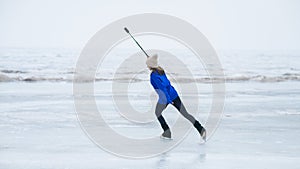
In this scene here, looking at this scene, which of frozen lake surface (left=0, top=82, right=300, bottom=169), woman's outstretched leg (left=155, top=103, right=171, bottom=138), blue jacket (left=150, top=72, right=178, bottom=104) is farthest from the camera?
woman's outstretched leg (left=155, top=103, right=171, bottom=138)

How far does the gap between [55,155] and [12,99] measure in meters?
7.31

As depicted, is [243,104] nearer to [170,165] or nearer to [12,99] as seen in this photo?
[12,99]

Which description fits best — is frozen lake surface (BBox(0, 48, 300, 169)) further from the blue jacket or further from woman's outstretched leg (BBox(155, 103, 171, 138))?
the blue jacket

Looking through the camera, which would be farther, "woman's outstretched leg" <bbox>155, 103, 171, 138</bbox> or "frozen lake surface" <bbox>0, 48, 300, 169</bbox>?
"woman's outstretched leg" <bbox>155, 103, 171, 138</bbox>

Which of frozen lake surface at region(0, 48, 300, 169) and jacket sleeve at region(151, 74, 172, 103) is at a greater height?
jacket sleeve at region(151, 74, 172, 103)

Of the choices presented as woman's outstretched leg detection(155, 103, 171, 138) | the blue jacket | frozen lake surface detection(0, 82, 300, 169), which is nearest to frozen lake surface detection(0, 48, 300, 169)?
frozen lake surface detection(0, 82, 300, 169)

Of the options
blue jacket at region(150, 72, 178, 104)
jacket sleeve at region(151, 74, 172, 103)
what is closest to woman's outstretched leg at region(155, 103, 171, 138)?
blue jacket at region(150, 72, 178, 104)

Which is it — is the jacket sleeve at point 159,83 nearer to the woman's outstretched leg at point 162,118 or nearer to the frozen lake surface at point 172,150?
the woman's outstretched leg at point 162,118

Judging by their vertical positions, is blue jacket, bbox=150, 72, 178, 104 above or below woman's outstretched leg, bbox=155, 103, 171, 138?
above

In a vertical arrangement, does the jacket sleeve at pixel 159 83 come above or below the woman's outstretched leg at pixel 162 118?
above

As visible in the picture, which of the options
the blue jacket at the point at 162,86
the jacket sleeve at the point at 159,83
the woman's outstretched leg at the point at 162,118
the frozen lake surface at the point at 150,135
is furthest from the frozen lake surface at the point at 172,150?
the jacket sleeve at the point at 159,83

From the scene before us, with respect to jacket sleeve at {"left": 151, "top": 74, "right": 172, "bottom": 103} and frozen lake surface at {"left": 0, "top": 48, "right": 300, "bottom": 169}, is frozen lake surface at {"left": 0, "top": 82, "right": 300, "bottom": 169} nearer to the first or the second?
frozen lake surface at {"left": 0, "top": 48, "right": 300, "bottom": 169}

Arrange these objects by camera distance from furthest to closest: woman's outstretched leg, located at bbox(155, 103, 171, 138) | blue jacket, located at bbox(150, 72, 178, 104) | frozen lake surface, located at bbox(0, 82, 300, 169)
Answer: woman's outstretched leg, located at bbox(155, 103, 171, 138), blue jacket, located at bbox(150, 72, 178, 104), frozen lake surface, located at bbox(0, 82, 300, 169)

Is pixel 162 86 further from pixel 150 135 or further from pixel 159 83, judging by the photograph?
pixel 150 135
